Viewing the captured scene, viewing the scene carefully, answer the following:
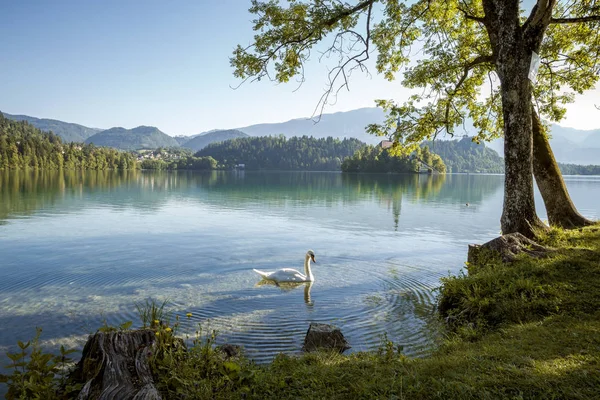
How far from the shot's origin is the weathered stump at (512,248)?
1091 centimetres

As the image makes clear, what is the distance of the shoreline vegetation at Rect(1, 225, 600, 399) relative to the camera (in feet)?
15.8

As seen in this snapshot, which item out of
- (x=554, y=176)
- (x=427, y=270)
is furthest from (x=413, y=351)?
(x=554, y=176)

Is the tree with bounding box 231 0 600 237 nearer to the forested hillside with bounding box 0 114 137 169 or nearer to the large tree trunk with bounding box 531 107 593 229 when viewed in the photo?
the large tree trunk with bounding box 531 107 593 229

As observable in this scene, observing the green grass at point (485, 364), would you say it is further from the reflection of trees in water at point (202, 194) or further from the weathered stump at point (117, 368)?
the reflection of trees in water at point (202, 194)

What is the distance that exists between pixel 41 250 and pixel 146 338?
1674cm

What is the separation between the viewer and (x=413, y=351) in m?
8.34

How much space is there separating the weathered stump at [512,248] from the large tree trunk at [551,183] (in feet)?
17.1

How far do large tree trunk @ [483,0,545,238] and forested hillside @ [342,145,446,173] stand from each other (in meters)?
153

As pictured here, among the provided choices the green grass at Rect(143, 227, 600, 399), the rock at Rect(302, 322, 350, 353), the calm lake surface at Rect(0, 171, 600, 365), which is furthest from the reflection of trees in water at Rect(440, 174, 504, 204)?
the rock at Rect(302, 322, 350, 353)

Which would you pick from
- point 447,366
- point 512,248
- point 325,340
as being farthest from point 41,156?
point 447,366

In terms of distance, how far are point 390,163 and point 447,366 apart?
567 feet

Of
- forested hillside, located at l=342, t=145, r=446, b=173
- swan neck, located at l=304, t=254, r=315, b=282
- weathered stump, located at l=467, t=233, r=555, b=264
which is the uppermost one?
forested hillside, located at l=342, t=145, r=446, b=173

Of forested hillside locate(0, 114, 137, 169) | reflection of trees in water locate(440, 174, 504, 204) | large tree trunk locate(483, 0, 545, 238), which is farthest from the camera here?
forested hillside locate(0, 114, 137, 169)

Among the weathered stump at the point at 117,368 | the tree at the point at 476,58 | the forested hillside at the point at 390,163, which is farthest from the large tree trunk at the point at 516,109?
the forested hillside at the point at 390,163
